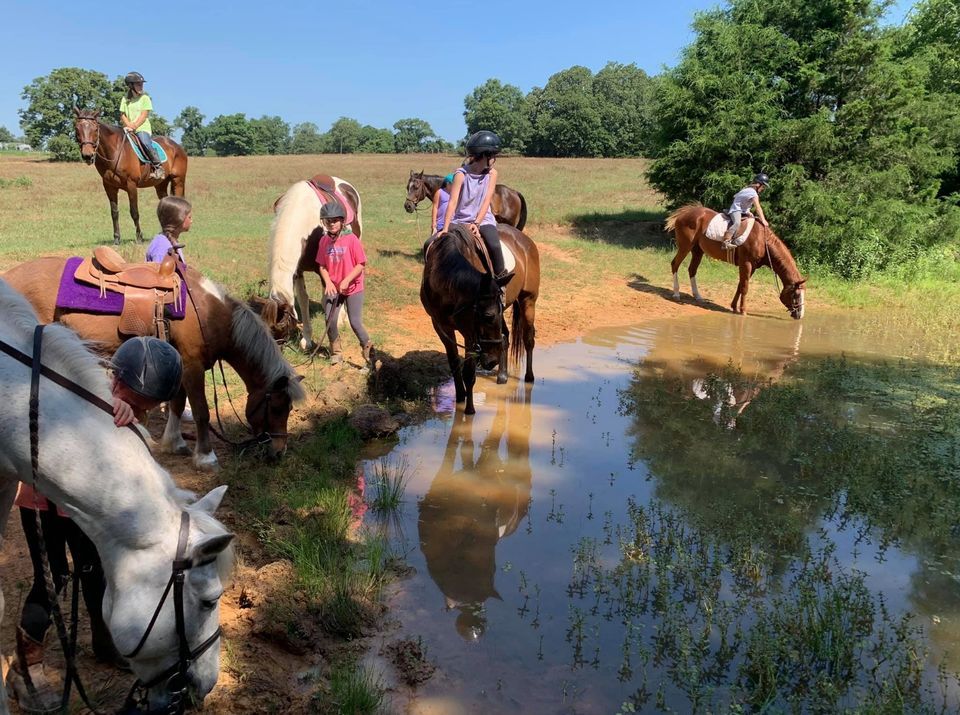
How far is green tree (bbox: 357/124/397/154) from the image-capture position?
386ft

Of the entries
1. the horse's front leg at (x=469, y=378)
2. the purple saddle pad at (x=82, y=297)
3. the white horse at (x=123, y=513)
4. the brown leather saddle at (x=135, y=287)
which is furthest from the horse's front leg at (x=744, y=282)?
the white horse at (x=123, y=513)

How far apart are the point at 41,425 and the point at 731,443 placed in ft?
19.1

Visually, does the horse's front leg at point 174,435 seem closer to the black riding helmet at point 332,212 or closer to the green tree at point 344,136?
the black riding helmet at point 332,212

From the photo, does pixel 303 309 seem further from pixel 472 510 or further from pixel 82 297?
pixel 472 510

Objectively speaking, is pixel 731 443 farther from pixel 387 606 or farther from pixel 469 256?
pixel 387 606

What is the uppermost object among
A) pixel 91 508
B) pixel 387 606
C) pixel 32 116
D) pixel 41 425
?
pixel 32 116

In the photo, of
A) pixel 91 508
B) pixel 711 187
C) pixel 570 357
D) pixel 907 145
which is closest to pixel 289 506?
pixel 91 508

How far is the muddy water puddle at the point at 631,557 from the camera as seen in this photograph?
333cm

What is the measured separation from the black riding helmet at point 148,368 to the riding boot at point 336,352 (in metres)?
5.38

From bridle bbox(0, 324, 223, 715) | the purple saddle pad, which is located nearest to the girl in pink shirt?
the purple saddle pad

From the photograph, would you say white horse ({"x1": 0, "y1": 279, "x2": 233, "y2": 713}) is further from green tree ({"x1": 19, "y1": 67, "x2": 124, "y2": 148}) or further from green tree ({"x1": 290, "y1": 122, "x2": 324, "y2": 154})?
green tree ({"x1": 290, "y1": 122, "x2": 324, "y2": 154})

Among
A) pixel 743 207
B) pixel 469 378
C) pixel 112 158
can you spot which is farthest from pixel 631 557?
pixel 112 158

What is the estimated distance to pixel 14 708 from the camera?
2.87 meters

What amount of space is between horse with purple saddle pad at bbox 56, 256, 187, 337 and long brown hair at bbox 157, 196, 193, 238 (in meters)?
1.05
